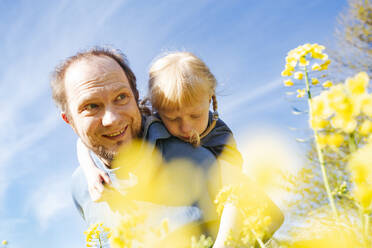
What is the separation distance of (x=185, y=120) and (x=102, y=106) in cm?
66

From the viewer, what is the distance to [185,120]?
262cm

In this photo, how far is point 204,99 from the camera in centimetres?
282

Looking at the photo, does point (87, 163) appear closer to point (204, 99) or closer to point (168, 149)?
point (168, 149)

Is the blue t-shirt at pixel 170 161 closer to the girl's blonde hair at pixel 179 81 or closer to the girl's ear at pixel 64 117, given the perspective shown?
the girl's blonde hair at pixel 179 81

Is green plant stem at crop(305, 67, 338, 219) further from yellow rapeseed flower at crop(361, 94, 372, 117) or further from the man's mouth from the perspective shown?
the man's mouth

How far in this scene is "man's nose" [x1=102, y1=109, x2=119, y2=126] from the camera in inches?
90.4

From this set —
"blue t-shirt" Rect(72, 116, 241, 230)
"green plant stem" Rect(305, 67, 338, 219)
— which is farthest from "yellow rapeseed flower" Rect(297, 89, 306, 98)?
"blue t-shirt" Rect(72, 116, 241, 230)

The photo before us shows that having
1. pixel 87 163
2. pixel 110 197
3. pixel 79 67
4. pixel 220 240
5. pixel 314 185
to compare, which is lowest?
pixel 314 185

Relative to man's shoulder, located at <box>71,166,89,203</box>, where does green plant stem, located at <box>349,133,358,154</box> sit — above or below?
below

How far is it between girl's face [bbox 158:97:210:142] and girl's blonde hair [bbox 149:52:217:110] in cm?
4


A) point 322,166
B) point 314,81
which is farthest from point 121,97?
point 322,166

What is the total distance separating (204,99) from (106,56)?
2.98 feet

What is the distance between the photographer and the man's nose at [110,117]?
2.30m

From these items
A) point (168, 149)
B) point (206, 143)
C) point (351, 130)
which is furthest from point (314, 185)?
point (351, 130)
